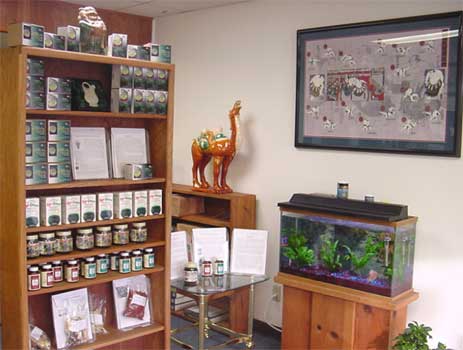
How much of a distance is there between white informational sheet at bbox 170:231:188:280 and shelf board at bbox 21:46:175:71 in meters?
1.10

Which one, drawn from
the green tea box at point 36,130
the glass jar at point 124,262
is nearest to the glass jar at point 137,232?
the glass jar at point 124,262

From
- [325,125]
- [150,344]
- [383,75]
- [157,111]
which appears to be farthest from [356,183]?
[150,344]

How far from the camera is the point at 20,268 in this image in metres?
2.59

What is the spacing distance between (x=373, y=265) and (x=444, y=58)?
1187mm

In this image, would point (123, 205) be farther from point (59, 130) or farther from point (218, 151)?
point (218, 151)

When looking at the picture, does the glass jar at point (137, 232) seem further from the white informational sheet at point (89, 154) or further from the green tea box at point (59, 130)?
the green tea box at point (59, 130)

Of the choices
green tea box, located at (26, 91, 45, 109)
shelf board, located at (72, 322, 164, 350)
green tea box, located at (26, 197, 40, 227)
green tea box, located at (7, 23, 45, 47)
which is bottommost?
shelf board, located at (72, 322, 164, 350)

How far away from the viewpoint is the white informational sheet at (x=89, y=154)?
2.85m

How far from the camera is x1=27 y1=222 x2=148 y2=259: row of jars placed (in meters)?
2.69

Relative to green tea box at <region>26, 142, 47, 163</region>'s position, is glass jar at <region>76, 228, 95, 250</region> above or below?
below

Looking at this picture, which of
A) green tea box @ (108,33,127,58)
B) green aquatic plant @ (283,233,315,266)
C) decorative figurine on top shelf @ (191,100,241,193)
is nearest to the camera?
green tea box @ (108,33,127,58)

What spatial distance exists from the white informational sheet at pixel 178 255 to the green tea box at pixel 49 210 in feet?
3.03

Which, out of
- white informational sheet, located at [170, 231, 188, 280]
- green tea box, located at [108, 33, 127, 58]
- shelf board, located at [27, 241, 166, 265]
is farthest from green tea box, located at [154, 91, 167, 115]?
white informational sheet, located at [170, 231, 188, 280]

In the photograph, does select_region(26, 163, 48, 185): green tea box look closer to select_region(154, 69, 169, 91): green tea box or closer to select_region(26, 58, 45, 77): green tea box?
select_region(26, 58, 45, 77): green tea box
